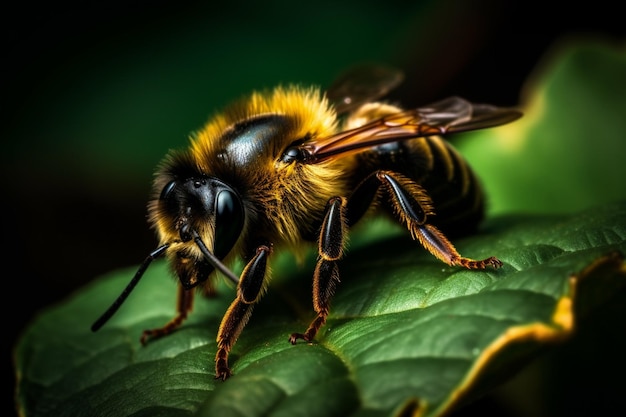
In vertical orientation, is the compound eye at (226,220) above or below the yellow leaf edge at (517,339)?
above

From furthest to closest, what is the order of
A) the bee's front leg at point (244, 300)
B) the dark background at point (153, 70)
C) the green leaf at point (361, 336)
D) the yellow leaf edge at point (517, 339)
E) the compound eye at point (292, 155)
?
the dark background at point (153, 70) < the compound eye at point (292, 155) < the bee's front leg at point (244, 300) < the green leaf at point (361, 336) < the yellow leaf edge at point (517, 339)

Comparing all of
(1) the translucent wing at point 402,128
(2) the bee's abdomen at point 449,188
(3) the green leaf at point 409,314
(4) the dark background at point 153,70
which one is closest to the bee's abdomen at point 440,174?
(2) the bee's abdomen at point 449,188

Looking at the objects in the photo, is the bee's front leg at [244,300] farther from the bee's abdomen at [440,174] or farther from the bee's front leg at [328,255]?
the bee's abdomen at [440,174]

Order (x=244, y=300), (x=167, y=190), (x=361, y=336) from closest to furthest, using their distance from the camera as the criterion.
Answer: (x=361, y=336)
(x=244, y=300)
(x=167, y=190)

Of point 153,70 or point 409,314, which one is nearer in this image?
point 409,314

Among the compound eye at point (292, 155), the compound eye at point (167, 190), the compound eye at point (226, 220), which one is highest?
the compound eye at point (167, 190)

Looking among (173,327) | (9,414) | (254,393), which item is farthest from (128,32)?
(254,393)

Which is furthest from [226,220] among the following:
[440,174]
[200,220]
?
[440,174]

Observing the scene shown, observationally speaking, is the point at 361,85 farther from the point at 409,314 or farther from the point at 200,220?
the point at 409,314

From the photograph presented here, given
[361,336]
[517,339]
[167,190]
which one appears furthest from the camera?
[167,190]
